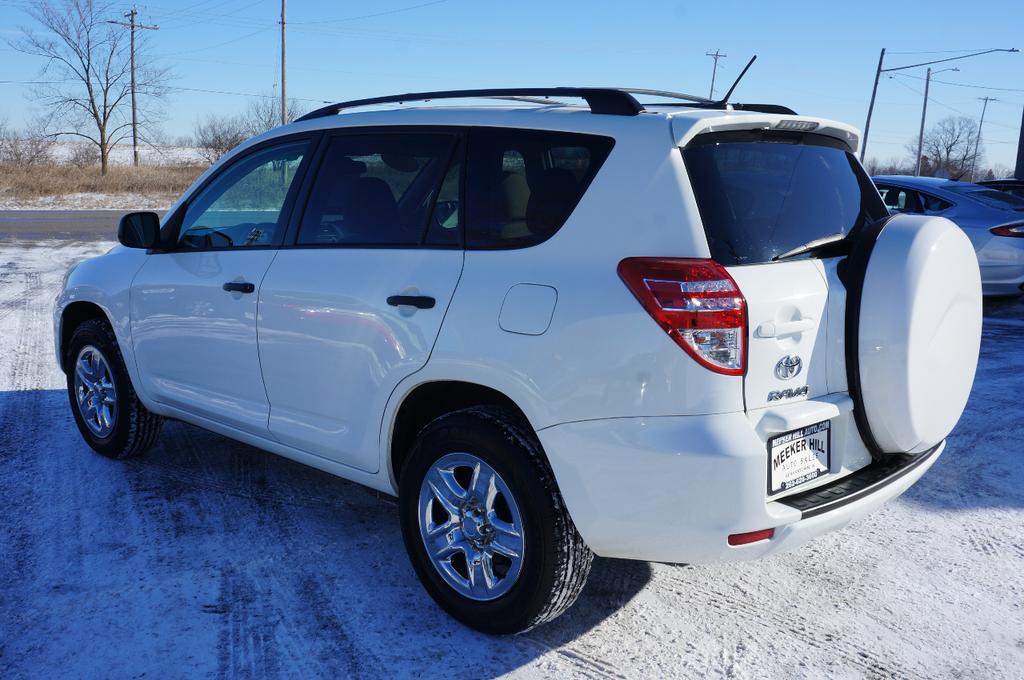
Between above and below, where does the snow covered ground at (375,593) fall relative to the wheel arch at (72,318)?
below

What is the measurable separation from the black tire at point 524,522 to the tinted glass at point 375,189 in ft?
2.61

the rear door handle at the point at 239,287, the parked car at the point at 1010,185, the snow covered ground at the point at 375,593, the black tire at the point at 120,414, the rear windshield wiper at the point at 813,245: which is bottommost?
the snow covered ground at the point at 375,593

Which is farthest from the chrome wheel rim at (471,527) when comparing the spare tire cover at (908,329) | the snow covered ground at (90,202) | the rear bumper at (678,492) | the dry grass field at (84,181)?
the dry grass field at (84,181)

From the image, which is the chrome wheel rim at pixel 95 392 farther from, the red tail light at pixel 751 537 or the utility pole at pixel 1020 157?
the utility pole at pixel 1020 157

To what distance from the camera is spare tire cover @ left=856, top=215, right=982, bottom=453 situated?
2941 millimetres

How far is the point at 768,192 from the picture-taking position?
303 cm

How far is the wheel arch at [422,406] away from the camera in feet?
10.7

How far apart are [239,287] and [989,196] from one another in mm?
9474

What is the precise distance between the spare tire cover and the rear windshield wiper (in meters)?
0.17

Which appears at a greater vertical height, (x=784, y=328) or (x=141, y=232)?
(x=141, y=232)

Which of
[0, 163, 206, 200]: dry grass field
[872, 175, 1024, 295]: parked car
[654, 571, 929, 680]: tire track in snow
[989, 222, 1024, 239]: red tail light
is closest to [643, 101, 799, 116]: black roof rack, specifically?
[654, 571, 929, 680]: tire track in snow

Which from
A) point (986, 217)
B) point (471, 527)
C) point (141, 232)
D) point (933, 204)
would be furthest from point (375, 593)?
point (933, 204)

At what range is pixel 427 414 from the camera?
3523 millimetres

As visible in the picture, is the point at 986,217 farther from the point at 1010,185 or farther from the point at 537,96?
the point at 537,96
